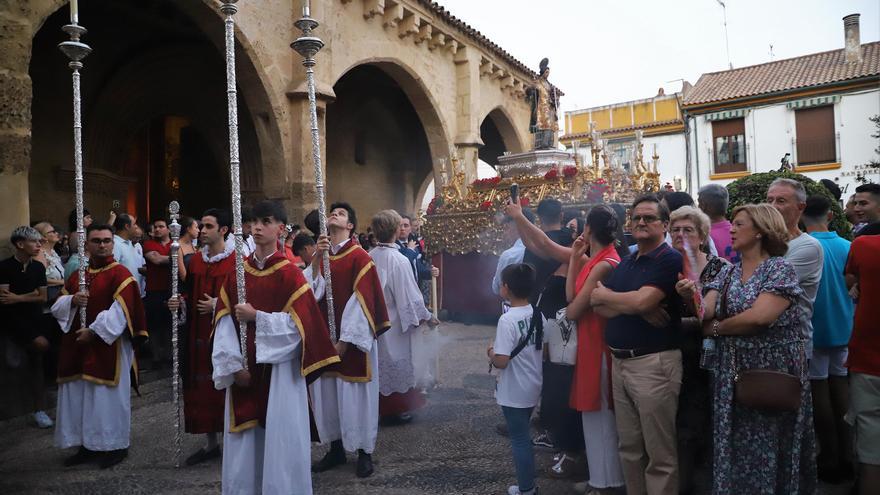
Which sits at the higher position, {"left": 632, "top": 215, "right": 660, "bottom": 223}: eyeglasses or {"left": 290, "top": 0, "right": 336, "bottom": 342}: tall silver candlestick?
{"left": 290, "top": 0, "right": 336, "bottom": 342}: tall silver candlestick

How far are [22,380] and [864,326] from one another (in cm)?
685

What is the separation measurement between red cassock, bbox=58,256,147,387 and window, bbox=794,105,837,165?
2438cm

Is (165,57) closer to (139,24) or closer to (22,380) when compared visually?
(139,24)

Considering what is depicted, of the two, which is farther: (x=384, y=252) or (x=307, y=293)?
(x=384, y=252)

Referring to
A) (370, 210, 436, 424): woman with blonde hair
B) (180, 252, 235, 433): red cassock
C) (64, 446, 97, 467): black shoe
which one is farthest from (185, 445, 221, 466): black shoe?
(370, 210, 436, 424): woman with blonde hair

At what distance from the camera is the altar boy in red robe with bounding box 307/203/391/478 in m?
3.91

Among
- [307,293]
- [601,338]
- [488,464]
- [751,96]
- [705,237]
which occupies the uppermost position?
[751,96]

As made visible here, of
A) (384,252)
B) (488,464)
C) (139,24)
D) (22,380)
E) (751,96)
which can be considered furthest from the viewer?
(751,96)

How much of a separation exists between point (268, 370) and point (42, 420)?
142 inches

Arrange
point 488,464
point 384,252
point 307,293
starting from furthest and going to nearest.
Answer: point 384,252 → point 488,464 → point 307,293

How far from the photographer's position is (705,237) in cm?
323

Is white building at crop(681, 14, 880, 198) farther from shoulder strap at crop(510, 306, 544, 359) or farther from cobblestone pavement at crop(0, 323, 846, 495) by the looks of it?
shoulder strap at crop(510, 306, 544, 359)

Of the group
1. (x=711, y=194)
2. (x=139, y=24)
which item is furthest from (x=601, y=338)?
(x=139, y=24)

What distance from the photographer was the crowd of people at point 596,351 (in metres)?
2.70
